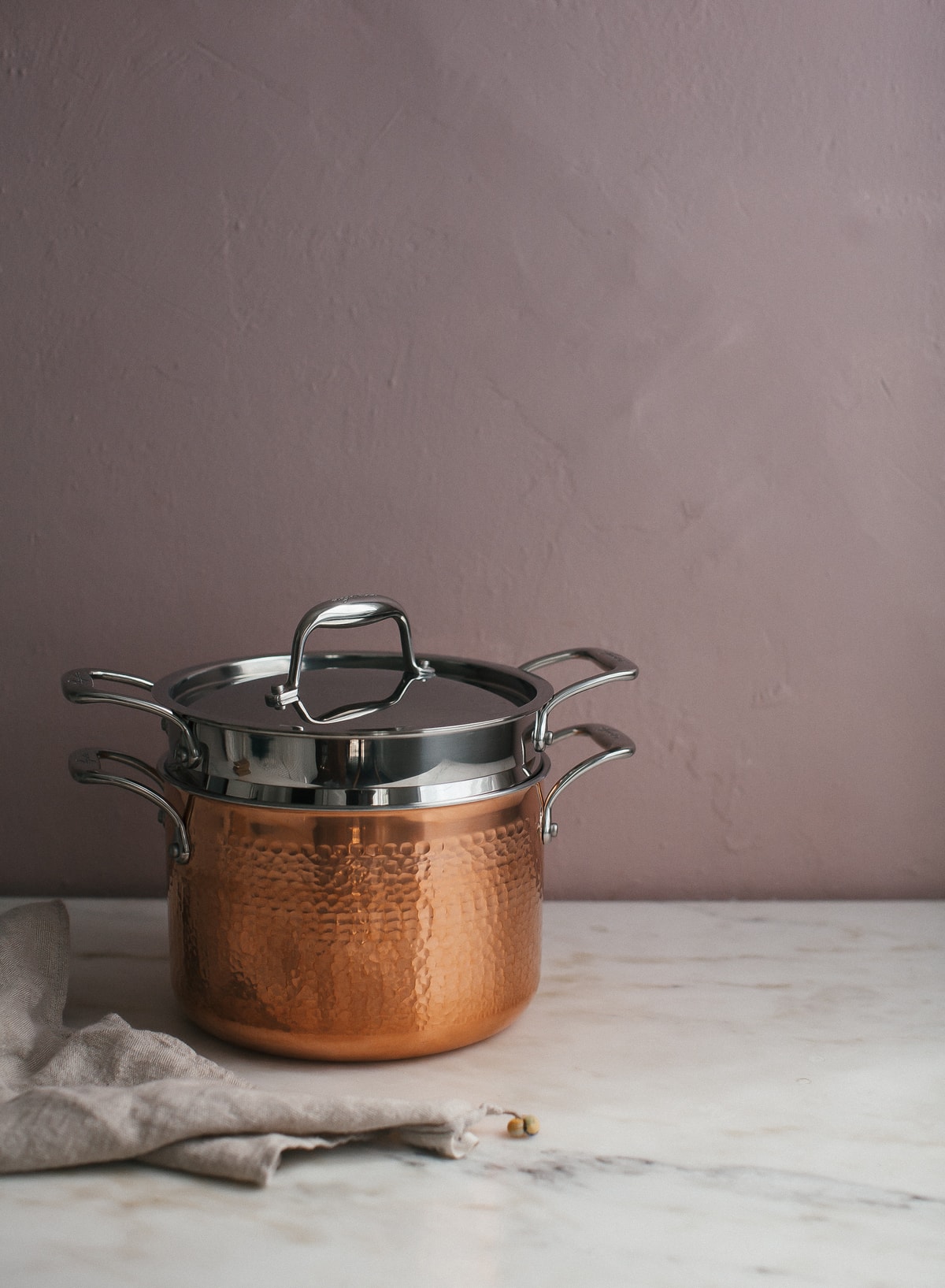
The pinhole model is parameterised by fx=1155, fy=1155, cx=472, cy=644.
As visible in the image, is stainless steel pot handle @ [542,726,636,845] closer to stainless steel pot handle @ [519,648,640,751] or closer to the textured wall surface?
stainless steel pot handle @ [519,648,640,751]

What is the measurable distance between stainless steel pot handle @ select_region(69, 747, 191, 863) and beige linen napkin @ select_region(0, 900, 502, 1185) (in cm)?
13

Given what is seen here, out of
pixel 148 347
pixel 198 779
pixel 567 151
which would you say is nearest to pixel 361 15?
pixel 567 151

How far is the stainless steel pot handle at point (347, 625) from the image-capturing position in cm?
78

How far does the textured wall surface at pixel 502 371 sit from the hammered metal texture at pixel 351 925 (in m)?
0.31

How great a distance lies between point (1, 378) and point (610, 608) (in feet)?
1.95

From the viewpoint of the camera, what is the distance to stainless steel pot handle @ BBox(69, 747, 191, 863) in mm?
809

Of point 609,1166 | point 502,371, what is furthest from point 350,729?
point 502,371

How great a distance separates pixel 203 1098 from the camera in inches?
27.1

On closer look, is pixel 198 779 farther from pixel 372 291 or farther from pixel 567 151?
pixel 567 151

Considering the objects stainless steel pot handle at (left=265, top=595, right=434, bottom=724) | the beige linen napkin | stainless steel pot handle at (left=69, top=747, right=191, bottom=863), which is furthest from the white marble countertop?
stainless steel pot handle at (left=265, top=595, right=434, bottom=724)

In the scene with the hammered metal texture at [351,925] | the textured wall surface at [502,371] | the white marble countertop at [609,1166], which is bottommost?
the white marble countertop at [609,1166]

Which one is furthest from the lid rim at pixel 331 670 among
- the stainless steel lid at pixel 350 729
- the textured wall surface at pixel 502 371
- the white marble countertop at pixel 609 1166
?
the white marble countertop at pixel 609 1166

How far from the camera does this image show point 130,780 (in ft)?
2.66

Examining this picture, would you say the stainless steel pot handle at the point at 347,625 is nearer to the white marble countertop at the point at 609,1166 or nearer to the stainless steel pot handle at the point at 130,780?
the stainless steel pot handle at the point at 130,780
